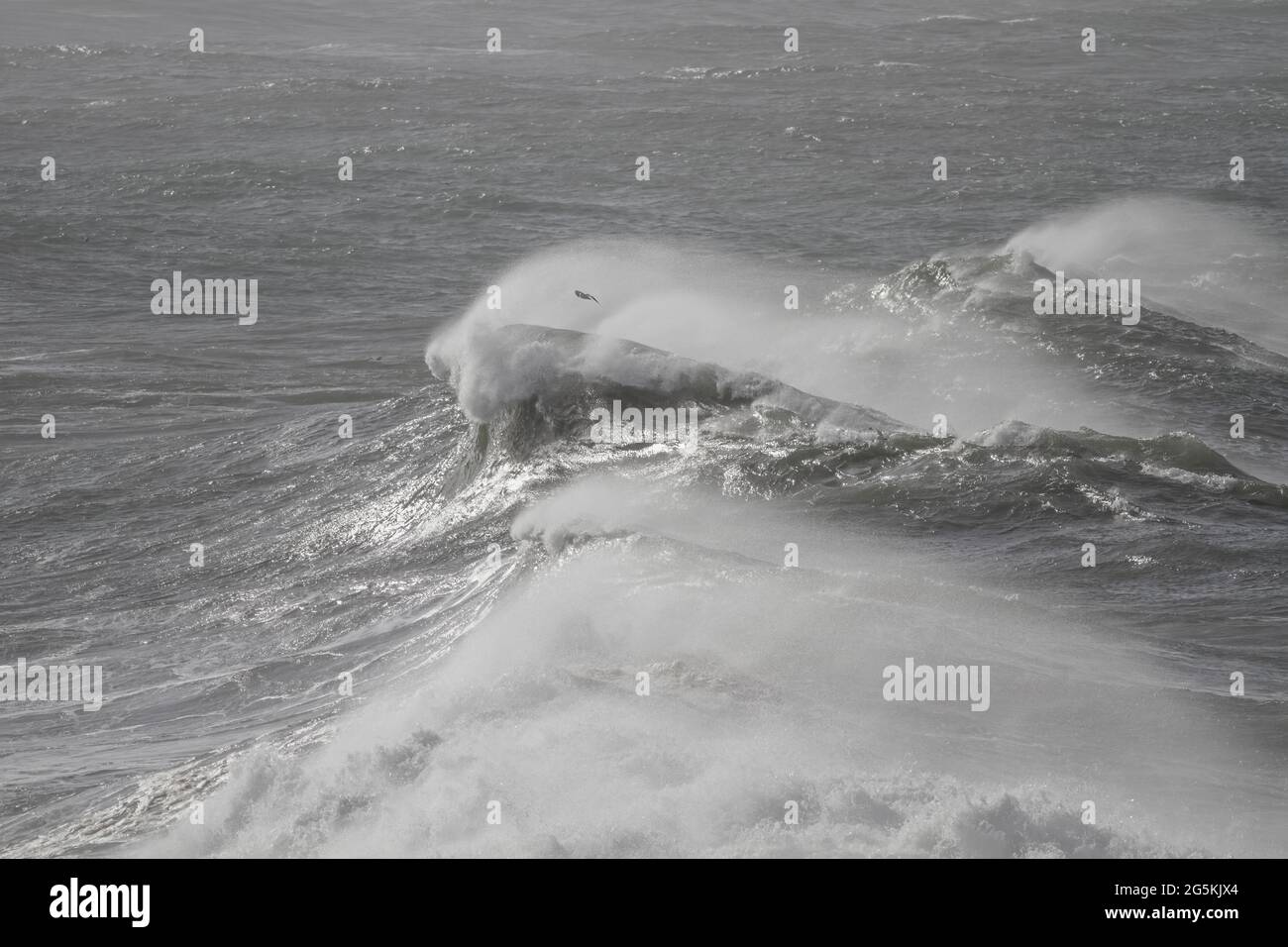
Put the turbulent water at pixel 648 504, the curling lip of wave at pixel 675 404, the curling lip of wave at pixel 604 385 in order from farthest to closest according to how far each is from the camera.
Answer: the curling lip of wave at pixel 604 385, the curling lip of wave at pixel 675 404, the turbulent water at pixel 648 504

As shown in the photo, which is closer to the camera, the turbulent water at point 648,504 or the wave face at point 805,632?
the wave face at point 805,632

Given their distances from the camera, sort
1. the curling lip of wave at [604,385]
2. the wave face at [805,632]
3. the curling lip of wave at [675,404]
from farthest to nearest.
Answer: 1. the curling lip of wave at [604,385]
2. the curling lip of wave at [675,404]
3. the wave face at [805,632]

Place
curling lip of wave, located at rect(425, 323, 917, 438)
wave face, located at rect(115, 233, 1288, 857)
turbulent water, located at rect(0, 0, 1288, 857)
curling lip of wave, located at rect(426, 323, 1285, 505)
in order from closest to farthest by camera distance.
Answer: wave face, located at rect(115, 233, 1288, 857) → turbulent water, located at rect(0, 0, 1288, 857) → curling lip of wave, located at rect(426, 323, 1285, 505) → curling lip of wave, located at rect(425, 323, 917, 438)

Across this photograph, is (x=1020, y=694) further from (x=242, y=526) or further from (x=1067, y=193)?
(x=1067, y=193)

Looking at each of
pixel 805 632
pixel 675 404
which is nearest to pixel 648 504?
pixel 675 404

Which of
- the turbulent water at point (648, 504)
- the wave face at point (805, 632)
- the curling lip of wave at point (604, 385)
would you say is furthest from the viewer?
the curling lip of wave at point (604, 385)

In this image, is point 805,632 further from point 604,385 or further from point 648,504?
point 604,385

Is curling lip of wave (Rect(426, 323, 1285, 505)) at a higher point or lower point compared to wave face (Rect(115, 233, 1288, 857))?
higher

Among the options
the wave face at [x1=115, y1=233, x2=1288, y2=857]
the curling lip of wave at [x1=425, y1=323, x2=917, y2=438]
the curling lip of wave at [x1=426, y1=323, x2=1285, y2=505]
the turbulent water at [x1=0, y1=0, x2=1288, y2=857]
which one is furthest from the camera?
the curling lip of wave at [x1=425, y1=323, x2=917, y2=438]

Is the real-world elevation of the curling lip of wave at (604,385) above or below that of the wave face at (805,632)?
above
